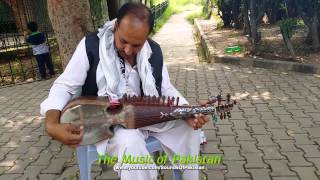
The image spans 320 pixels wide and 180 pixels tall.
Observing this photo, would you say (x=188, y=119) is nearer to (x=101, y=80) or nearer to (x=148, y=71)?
(x=148, y=71)

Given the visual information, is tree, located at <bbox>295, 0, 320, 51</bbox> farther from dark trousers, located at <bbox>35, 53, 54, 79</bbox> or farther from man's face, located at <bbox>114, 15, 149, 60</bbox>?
man's face, located at <bbox>114, 15, 149, 60</bbox>

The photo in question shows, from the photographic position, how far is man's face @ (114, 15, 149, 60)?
103 inches

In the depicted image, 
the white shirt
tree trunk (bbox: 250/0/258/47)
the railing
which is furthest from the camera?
the railing

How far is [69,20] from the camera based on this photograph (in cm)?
399

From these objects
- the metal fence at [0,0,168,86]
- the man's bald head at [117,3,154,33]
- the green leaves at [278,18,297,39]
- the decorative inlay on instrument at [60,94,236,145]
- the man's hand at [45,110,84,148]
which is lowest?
the metal fence at [0,0,168,86]

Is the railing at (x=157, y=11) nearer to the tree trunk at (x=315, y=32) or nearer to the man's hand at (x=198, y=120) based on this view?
the tree trunk at (x=315, y=32)

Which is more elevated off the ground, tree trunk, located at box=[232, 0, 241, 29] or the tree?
the tree

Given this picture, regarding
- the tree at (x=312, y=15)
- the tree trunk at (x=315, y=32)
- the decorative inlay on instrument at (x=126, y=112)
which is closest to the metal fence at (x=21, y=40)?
the decorative inlay on instrument at (x=126, y=112)

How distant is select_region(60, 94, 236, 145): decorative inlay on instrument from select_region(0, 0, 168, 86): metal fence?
3.36m

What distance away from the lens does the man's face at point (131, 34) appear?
261 centimetres

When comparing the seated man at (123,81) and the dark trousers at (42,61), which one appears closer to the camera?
the seated man at (123,81)

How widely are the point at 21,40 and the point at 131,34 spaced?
32.4ft

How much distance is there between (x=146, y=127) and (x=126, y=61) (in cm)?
52

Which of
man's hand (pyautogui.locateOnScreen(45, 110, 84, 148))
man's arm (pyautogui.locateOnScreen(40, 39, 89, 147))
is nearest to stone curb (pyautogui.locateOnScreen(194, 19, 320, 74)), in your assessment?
man's arm (pyautogui.locateOnScreen(40, 39, 89, 147))
